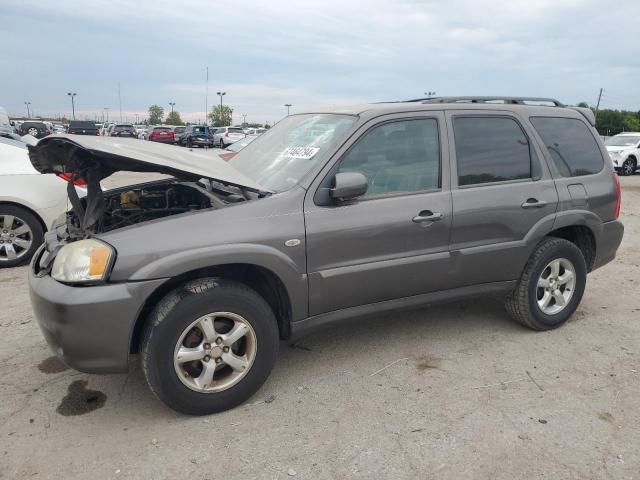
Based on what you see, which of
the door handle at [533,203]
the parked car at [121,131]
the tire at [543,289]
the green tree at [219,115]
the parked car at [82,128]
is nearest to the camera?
the door handle at [533,203]

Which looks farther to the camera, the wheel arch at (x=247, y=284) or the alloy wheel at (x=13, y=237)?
the alloy wheel at (x=13, y=237)

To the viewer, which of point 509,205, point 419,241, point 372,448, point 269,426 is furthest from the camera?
point 509,205

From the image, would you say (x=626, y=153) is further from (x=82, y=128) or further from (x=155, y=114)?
(x=155, y=114)

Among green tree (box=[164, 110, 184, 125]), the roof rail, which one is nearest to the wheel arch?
the roof rail

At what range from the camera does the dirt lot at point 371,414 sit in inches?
100.0

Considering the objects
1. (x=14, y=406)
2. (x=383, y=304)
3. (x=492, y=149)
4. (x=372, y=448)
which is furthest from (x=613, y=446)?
(x=14, y=406)

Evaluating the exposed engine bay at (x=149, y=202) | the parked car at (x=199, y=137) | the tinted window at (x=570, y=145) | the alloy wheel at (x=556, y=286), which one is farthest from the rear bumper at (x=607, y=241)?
the parked car at (x=199, y=137)

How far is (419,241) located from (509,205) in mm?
830

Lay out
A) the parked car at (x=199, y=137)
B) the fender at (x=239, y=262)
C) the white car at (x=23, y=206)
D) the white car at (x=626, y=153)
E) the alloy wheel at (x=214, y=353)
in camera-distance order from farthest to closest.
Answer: the parked car at (x=199, y=137), the white car at (x=626, y=153), the white car at (x=23, y=206), the alloy wheel at (x=214, y=353), the fender at (x=239, y=262)

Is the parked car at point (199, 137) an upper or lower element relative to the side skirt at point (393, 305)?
upper

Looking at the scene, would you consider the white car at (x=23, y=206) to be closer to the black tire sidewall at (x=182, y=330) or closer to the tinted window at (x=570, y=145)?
the black tire sidewall at (x=182, y=330)

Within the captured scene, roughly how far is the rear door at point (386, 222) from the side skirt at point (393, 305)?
44 millimetres

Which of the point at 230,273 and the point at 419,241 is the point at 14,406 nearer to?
the point at 230,273

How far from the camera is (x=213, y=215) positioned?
9.41 feet
